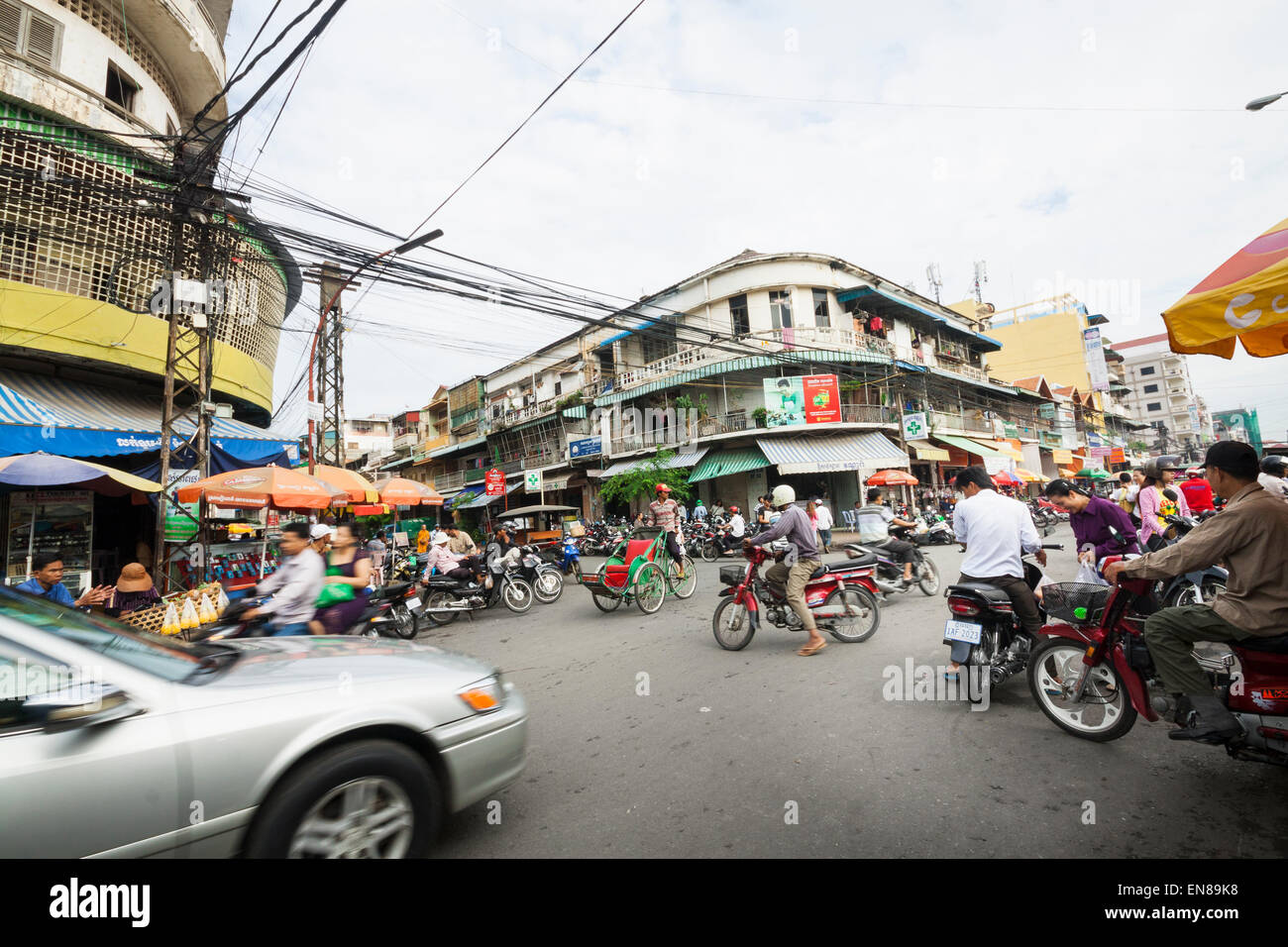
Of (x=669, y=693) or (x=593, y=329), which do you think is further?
(x=593, y=329)

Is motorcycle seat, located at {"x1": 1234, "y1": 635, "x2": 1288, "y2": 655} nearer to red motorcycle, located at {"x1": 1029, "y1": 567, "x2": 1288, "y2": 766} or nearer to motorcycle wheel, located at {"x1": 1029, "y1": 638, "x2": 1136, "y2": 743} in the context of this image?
red motorcycle, located at {"x1": 1029, "y1": 567, "x2": 1288, "y2": 766}

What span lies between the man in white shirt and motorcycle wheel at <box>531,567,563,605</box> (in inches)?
279

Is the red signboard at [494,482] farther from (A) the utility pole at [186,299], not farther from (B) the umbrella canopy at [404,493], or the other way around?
(A) the utility pole at [186,299]

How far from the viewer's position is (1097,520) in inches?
204

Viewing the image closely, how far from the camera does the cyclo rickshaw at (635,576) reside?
27.6 feet

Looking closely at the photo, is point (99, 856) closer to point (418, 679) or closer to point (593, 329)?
point (418, 679)

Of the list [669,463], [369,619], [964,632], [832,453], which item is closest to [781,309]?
[832,453]

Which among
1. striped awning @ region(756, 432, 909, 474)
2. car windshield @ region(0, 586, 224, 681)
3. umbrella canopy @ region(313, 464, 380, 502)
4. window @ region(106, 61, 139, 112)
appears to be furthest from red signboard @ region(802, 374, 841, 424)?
car windshield @ region(0, 586, 224, 681)

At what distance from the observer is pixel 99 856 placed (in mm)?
1748

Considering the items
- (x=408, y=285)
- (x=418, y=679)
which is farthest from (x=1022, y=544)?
(x=408, y=285)

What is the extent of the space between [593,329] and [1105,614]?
27.5 meters

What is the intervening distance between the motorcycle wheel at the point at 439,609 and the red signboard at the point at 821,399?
16244 mm

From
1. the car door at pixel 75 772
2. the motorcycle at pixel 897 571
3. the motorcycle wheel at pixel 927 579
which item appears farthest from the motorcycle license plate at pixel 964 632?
the motorcycle wheel at pixel 927 579

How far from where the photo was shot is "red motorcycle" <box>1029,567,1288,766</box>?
262cm
